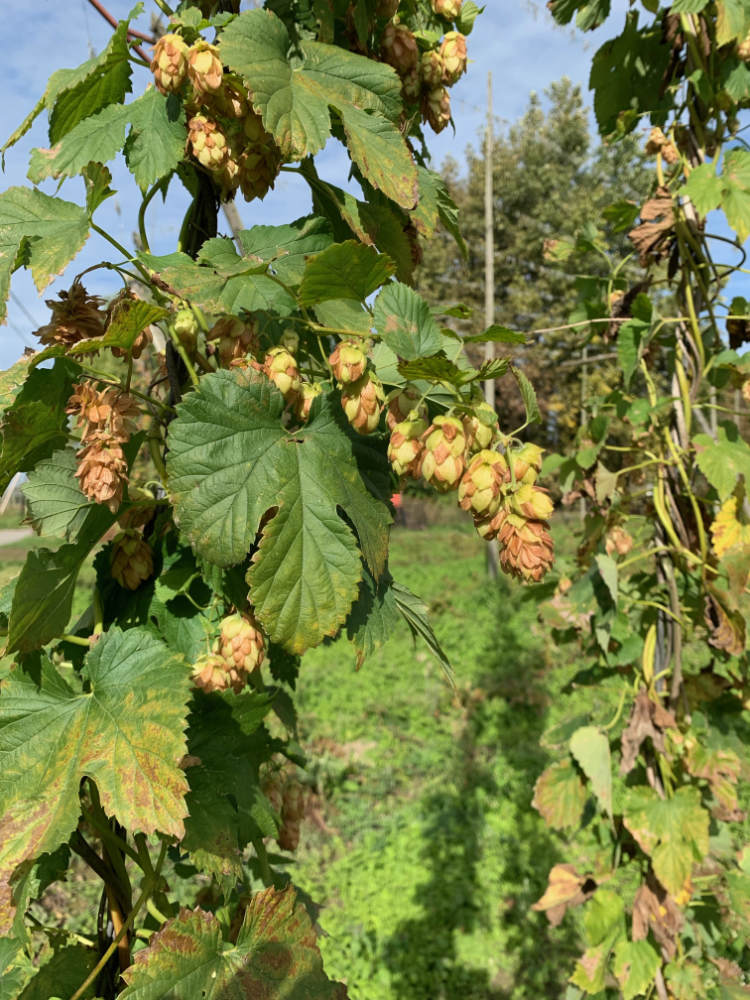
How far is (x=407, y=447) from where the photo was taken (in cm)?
68


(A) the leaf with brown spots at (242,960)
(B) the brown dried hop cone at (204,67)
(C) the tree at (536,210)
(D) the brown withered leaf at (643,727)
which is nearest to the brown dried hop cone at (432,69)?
(B) the brown dried hop cone at (204,67)

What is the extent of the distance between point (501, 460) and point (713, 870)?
1564mm

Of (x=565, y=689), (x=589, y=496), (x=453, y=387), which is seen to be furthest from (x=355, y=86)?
(x=565, y=689)

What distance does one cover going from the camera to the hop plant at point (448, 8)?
1008 millimetres

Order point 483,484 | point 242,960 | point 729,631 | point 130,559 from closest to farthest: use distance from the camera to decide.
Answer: point 483,484, point 242,960, point 130,559, point 729,631

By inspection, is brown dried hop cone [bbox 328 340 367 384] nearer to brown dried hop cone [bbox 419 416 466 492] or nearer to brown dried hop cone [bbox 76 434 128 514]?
brown dried hop cone [bbox 419 416 466 492]

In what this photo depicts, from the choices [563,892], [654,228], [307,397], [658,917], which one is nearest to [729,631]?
[658,917]

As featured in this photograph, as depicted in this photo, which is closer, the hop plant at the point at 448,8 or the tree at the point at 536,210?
the hop plant at the point at 448,8

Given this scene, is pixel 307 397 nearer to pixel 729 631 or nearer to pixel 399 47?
pixel 399 47

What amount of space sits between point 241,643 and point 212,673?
0.17ft

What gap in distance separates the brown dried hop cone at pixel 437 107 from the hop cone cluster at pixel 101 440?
643mm

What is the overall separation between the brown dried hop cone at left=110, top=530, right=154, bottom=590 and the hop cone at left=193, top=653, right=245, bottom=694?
0.47 ft

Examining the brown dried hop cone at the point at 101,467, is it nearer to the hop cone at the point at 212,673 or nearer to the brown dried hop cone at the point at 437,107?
the hop cone at the point at 212,673

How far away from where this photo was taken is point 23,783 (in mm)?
689
